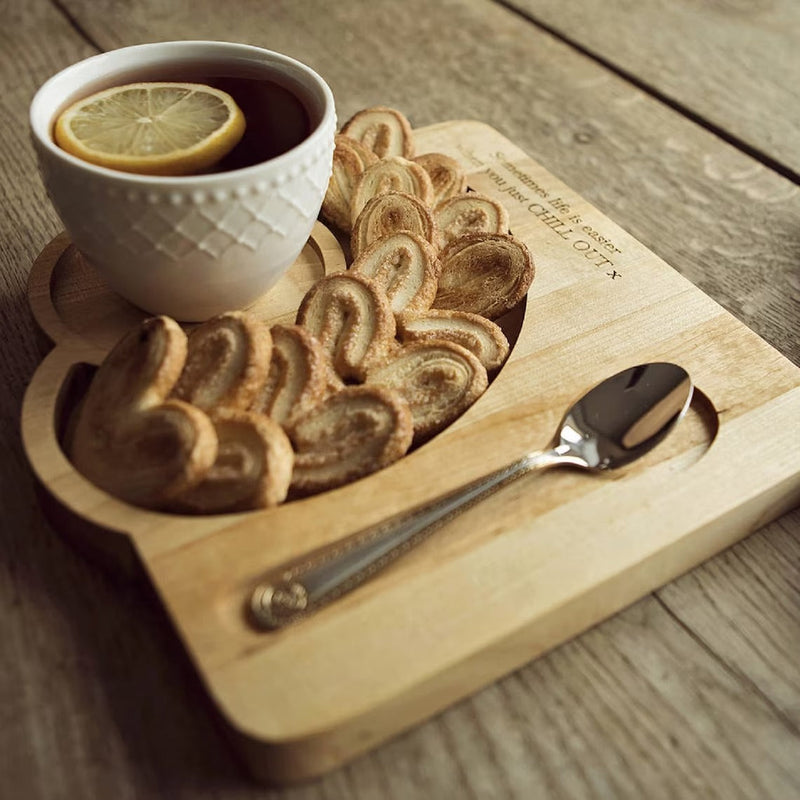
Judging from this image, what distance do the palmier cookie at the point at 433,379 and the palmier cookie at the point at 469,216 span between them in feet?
0.67

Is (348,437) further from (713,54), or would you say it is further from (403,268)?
(713,54)

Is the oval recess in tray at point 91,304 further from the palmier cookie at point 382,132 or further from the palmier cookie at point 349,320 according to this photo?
the palmier cookie at point 382,132

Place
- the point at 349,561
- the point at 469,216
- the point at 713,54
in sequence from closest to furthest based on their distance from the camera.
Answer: the point at 349,561, the point at 469,216, the point at 713,54

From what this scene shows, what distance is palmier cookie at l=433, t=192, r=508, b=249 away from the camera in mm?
925

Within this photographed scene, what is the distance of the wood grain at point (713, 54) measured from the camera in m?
1.33

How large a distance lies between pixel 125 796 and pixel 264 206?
43cm

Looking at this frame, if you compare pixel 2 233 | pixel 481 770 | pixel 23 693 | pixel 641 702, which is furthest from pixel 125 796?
pixel 2 233

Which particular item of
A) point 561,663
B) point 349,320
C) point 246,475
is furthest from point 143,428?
point 561,663

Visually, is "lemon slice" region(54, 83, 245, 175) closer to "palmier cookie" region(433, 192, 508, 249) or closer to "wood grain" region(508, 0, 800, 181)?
"palmier cookie" region(433, 192, 508, 249)

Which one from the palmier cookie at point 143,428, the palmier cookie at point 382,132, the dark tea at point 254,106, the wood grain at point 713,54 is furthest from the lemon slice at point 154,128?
the wood grain at point 713,54

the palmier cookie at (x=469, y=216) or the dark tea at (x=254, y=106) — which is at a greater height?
the dark tea at (x=254, y=106)

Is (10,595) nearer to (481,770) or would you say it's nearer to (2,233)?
(481,770)

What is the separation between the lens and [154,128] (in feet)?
2.47

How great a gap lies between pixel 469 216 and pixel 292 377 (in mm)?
328
